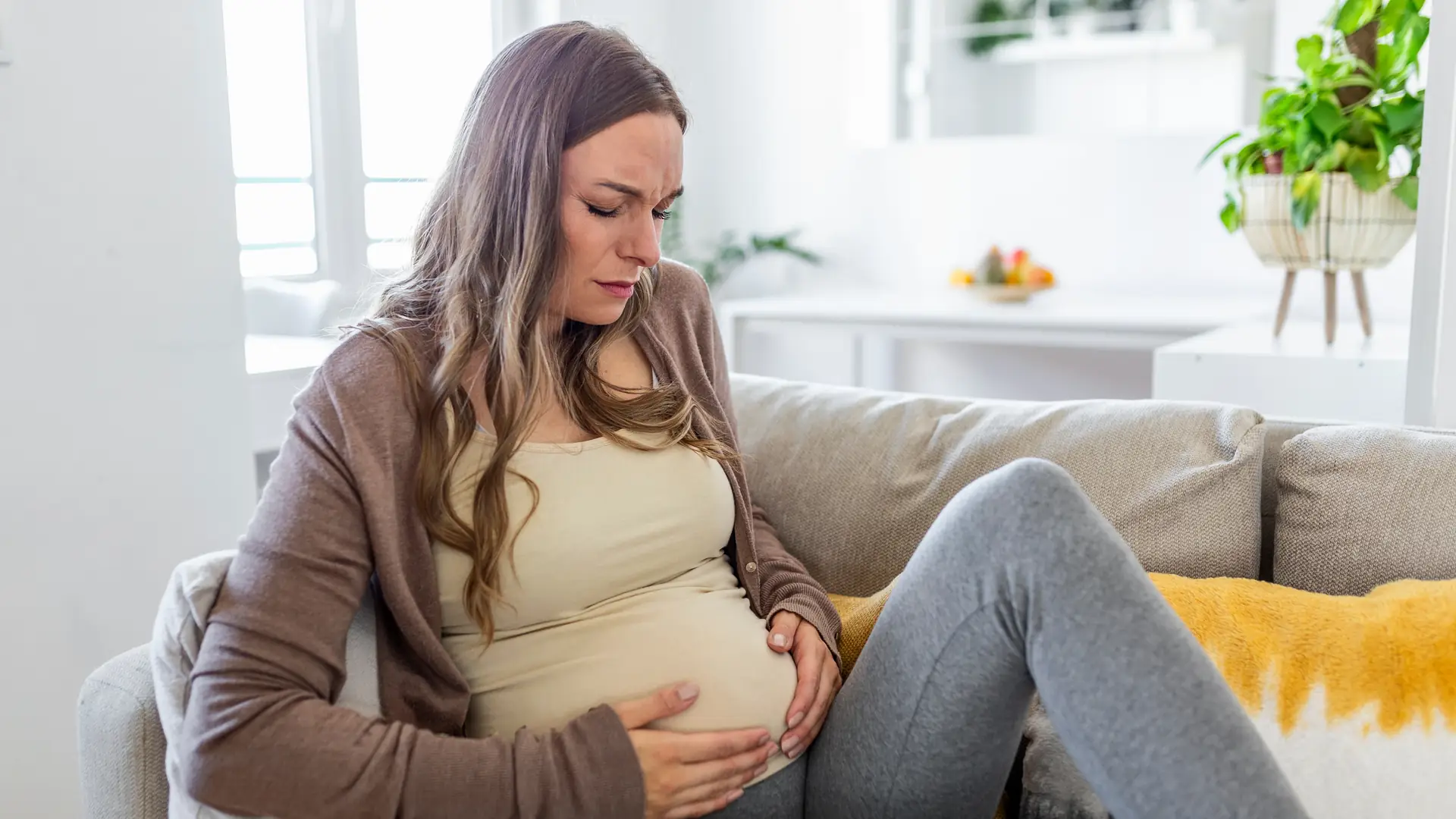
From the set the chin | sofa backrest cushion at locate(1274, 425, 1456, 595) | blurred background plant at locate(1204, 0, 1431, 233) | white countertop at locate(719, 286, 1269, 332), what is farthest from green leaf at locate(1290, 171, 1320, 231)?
the chin

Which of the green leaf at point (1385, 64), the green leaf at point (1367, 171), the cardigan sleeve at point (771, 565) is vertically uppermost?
the green leaf at point (1385, 64)

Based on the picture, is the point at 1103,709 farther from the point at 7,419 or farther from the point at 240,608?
the point at 7,419

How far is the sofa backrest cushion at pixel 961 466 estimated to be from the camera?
4.53 ft

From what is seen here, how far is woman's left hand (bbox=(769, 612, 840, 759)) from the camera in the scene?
120cm

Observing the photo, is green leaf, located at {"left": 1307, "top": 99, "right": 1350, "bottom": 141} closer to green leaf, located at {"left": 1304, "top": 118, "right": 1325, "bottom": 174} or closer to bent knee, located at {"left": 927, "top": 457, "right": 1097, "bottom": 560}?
green leaf, located at {"left": 1304, "top": 118, "right": 1325, "bottom": 174}

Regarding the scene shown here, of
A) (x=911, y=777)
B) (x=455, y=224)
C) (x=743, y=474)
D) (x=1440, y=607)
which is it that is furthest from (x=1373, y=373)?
(x=455, y=224)

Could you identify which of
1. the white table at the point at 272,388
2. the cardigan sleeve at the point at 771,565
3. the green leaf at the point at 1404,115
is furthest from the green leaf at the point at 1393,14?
the white table at the point at 272,388

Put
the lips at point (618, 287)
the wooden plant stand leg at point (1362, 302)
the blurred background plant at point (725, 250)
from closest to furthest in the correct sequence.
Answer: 1. the lips at point (618, 287)
2. the wooden plant stand leg at point (1362, 302)
3. the blurred background plant at point (725, 250)

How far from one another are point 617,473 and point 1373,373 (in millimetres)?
1369

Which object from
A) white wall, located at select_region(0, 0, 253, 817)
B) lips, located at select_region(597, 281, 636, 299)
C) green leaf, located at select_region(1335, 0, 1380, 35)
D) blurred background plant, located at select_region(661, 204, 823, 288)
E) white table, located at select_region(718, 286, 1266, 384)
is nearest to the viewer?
lips, located at select_region(597, 281, 636, 299)

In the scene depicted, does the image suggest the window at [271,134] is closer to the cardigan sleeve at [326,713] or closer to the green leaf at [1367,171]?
the cardigan sleeve at [326,713]

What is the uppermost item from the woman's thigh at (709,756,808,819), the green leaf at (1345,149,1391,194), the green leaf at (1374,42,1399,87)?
the green leaf at (1374,42,1399,87)

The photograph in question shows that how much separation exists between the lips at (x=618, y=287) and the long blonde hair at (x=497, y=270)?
5 cm

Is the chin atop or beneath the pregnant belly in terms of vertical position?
atop
